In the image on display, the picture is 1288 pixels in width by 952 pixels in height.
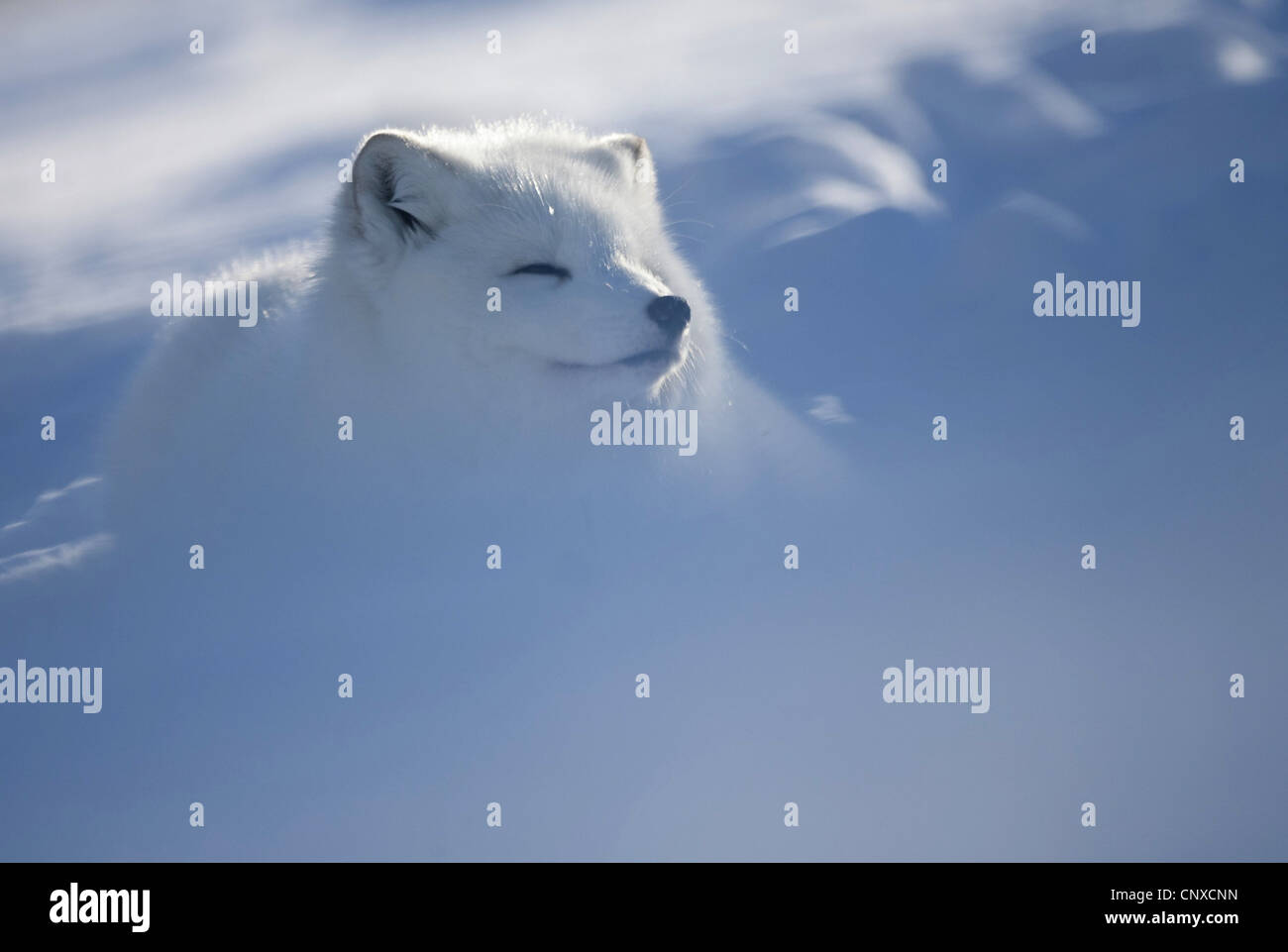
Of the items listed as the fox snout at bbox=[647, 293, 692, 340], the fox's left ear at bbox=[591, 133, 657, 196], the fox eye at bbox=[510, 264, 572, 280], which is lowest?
the fox snout at bbox=[647, 293, 692, 340]

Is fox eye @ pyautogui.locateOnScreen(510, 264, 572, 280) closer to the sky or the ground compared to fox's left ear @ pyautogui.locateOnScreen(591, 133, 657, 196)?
closer to the ground

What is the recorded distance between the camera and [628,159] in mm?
4277

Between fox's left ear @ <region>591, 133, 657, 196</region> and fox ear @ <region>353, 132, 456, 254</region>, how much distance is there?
0.60m

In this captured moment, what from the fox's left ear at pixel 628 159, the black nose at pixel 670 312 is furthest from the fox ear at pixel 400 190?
the black nose at pixel 670 312

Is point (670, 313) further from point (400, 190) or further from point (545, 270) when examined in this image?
point (400, 190)

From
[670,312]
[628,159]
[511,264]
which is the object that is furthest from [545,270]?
[628,159]

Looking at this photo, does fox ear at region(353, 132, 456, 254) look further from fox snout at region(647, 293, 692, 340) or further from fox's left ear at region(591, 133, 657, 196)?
fox snout at region(647, 293, 692, 340)

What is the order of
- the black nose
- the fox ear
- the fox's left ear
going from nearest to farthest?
the black nose
the fox ear
the fox's left ear

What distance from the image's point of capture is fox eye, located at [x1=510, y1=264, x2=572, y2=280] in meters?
3.78

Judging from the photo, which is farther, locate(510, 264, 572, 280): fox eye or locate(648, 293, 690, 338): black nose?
locate(510, 264, 572, 280): fox eye

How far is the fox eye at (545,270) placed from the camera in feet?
12.4

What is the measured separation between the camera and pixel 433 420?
4.05m

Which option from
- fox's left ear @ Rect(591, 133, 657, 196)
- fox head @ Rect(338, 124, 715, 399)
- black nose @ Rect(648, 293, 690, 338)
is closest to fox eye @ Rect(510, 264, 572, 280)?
fox head @ Rect(338, 124, 715, 399)

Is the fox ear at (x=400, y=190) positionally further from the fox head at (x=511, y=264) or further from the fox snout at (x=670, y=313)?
the fox snout at (x=670, y=313)
